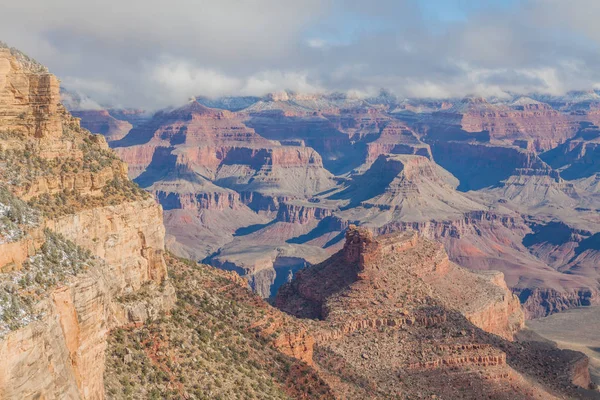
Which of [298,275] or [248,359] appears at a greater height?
[248,359]

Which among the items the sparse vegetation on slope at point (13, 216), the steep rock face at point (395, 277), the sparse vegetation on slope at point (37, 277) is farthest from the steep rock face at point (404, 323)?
the sparse vegetation on slope at point (13, 216)

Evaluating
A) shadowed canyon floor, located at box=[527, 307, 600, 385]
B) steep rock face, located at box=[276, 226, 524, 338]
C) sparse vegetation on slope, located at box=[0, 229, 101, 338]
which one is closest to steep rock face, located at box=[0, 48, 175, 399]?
sparse vegetation on slope, located at box=[0, 229, 101, 338]

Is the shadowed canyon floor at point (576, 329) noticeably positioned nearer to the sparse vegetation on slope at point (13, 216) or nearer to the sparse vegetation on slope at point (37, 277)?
the sparse vegetation on slope at point (37, 277)

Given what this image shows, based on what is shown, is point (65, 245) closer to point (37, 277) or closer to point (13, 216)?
point (13, 216)

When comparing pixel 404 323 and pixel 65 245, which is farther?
pixel 404 323

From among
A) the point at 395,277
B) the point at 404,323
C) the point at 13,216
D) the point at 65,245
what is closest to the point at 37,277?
the point at 13,216

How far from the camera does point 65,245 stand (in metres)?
32.2

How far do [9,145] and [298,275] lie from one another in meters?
58.0

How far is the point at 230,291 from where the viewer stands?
5516cm

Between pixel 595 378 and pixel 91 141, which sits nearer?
pixel 91 141

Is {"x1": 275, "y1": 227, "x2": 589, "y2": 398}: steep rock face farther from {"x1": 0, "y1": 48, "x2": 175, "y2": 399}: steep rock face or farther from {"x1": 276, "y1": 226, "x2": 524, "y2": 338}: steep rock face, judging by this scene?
{"x1": 0, "y1": 48, "x2": 175, "y2": 399}: steep rock face

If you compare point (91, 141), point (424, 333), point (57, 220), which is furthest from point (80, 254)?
point (424, 333)

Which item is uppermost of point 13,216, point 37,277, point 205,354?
point 13,216

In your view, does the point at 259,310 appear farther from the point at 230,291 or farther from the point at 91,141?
the point at 91,141
